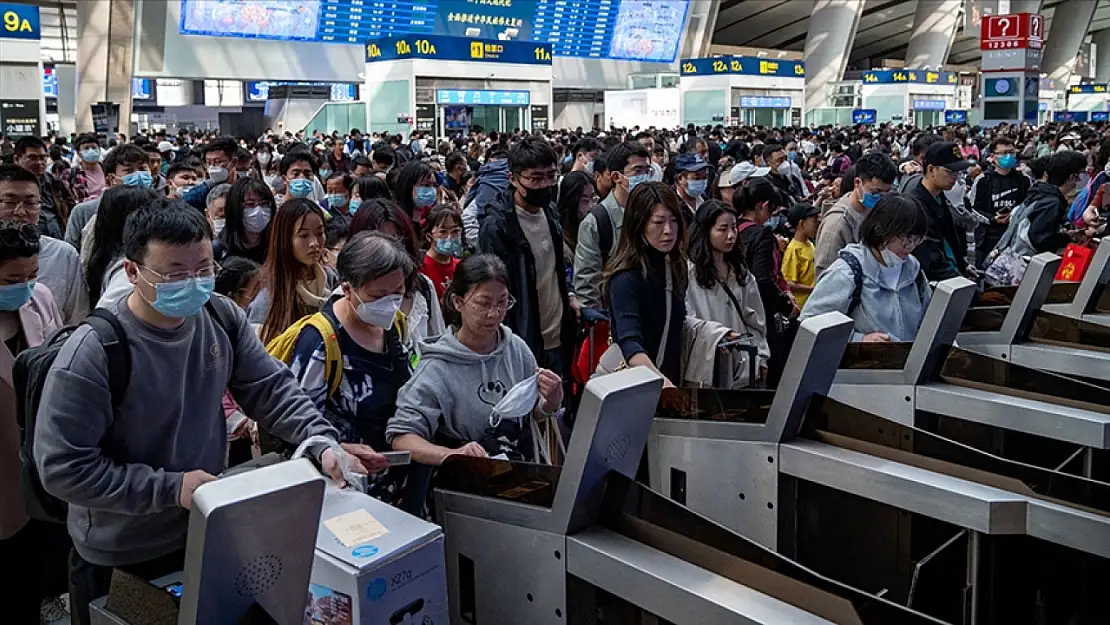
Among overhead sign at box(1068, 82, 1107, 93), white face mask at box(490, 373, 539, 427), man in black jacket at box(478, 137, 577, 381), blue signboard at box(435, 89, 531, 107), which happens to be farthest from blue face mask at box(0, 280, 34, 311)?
overhead sign at box(1068, 82, 1107, 93)

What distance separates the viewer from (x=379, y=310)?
293 cm

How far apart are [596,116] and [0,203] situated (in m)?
28.2

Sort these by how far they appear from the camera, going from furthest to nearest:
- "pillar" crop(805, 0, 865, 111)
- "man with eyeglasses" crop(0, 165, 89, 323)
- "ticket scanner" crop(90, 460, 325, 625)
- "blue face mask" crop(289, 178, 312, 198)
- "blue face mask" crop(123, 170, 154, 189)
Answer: "pillar" crop(805, 0, 865, 111)
"blue face mask" crop(123, 170, 154, 189)
"blue face mask" crop(289, 178, 312, 198)
"man with eyeglasses" crop(0, 165, 89, 323)
"ticket scanner" crop(90, 460, 325, 625)

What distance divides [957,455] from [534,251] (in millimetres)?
2729

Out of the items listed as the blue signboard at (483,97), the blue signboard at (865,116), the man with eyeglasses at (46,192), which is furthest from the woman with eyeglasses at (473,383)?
the blue signboard at (865,116)

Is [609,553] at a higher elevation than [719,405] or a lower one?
A: lower

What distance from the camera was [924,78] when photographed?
34562mm

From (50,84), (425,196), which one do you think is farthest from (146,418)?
(50,84)

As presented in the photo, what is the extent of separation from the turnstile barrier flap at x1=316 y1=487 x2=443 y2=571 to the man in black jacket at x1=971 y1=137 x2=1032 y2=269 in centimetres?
852

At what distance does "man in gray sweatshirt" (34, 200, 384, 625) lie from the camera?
6.78 feet

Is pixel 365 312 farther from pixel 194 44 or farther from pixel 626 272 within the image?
pixel 194 44

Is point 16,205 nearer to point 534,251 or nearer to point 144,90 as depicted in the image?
point 534,251

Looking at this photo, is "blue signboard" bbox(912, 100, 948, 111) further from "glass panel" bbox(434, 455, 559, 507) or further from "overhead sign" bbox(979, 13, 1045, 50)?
"glass panel" bbox(434, 455, 559, 507)

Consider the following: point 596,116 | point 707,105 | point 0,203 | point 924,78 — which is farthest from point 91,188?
point 924,78
